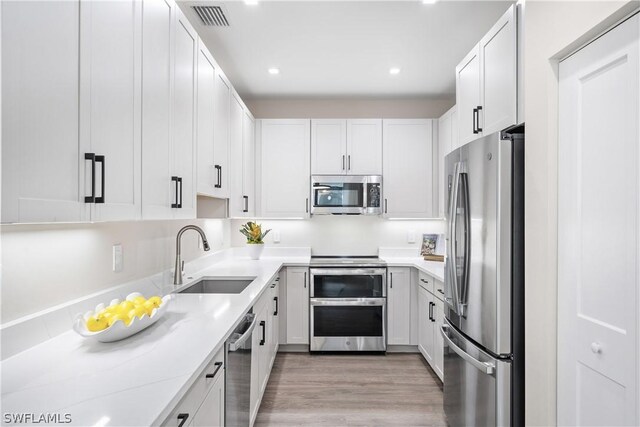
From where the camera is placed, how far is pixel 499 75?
6.00 feet

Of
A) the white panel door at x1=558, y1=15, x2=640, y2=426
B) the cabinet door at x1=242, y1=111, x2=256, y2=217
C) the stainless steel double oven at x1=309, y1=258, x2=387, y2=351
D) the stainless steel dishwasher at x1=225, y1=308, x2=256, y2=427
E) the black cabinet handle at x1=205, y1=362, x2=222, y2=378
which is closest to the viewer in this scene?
the white panel door at x1=558, y1=15, x2=640, y2=426

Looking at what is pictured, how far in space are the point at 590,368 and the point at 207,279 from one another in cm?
225

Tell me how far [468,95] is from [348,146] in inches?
66.2

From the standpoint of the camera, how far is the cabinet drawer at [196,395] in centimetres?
97

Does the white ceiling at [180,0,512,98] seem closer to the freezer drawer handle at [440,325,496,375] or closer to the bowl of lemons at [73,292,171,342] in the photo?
the bowl of lemons at [73,292,171,342]

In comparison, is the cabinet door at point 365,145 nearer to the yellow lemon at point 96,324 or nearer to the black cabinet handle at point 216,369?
the black cabinet handle at point 216,369

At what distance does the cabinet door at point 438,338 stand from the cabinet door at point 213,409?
6.21 ft

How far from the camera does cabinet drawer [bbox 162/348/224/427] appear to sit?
38.4 inches

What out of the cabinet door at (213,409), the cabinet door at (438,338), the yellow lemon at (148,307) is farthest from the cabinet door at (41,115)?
the cabinet door at (438,338)

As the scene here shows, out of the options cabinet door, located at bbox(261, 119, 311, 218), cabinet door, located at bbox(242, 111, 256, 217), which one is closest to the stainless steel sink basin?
cabinet door, located at bbox(242, 111, 256, 217)

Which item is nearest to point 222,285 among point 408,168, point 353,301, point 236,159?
point 236,159

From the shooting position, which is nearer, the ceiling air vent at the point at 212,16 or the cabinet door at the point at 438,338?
the ceiling air vent at the point at 212,16

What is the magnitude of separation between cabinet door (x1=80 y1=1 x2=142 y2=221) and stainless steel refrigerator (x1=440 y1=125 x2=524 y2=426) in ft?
5.25

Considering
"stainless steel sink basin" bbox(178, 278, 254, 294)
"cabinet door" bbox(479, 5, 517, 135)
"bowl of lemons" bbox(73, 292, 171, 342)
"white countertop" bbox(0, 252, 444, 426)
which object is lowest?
"stainless steel sink basin" bbox(178, 278, 254, 294)
